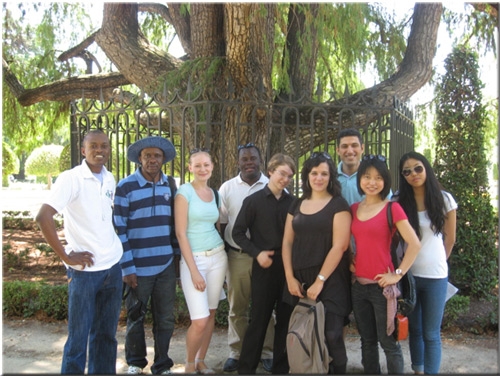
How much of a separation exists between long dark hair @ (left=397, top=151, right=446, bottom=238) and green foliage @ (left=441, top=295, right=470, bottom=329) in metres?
2.07

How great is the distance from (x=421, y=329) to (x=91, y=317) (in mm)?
2359

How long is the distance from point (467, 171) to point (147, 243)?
13.6 ft

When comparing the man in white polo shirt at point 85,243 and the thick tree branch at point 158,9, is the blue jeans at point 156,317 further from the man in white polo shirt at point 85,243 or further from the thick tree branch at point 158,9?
the thick tree branch at point 158,9

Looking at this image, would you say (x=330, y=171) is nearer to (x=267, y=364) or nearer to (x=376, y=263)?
(x=376, y=263)

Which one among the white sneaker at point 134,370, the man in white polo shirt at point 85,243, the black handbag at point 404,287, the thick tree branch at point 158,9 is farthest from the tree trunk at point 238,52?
the white sneaker at point 134,370

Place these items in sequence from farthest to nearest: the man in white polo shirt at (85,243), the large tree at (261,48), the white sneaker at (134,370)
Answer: the large tree at (261,48) < the white sneaker at (134,370) < the man in white polo shirt at (85,243)

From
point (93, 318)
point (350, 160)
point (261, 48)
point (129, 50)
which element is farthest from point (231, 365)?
point (129, 50)

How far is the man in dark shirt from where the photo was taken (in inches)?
141

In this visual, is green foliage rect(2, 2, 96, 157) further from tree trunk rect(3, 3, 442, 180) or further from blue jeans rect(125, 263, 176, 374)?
blue jeans rect(125, 263, 176, 374)

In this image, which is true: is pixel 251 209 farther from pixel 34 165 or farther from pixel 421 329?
pixel 34 165

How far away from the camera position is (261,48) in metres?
6.19

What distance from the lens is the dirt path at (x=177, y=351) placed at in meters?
4.13

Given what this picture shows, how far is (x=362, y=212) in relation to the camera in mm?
3283

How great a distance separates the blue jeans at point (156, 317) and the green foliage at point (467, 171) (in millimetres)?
3706
